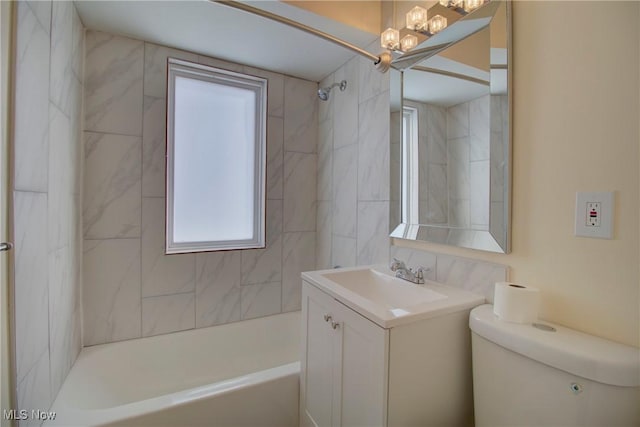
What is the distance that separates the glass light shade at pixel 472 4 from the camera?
113cm

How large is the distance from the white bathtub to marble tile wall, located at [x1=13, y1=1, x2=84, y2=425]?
0.51ft

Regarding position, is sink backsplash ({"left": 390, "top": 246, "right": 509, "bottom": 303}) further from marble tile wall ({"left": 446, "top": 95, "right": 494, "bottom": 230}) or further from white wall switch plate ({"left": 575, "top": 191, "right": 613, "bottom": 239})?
white wall switch plate ({"left": 575, "top": 191, "right": 613, "bottom": 239})

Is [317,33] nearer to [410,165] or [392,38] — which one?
[392,38]

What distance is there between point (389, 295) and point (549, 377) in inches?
27.0

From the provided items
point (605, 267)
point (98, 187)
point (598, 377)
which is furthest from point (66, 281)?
point (605, 267)

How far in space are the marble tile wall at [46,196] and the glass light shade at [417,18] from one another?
1.49 meters

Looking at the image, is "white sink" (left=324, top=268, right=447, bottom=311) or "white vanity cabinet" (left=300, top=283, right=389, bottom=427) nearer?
"white vanity cabinet" (left=300, top=283, right=389, bottom=427)

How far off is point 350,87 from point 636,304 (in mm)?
1777

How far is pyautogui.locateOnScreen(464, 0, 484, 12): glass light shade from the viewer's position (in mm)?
1132

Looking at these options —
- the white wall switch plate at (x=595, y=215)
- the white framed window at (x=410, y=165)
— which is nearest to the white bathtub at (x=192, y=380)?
the white framed window at (x=410, y=165)

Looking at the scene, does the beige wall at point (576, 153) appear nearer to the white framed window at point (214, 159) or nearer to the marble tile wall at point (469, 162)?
the marble tile wall at point (469, 162)

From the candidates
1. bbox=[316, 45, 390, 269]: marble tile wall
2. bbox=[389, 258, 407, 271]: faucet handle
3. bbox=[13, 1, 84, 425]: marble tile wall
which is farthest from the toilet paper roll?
bbox=[13, 1, 84, 425]: marble tile wall

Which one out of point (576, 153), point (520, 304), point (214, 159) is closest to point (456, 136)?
point (576, 153)

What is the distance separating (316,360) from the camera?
126 cm
